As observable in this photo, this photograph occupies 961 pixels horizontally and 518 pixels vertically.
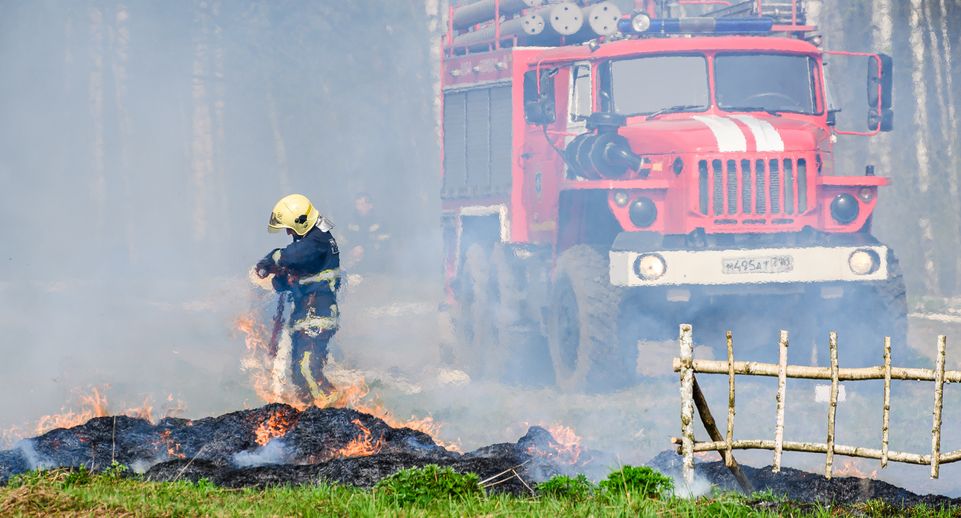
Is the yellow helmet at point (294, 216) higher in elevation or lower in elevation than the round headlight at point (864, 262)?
higher

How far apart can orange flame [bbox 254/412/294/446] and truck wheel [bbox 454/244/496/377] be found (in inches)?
222

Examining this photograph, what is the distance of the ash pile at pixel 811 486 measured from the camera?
785cm

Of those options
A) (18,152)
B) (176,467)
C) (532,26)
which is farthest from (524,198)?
(18,152)

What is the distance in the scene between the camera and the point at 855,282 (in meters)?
12.9

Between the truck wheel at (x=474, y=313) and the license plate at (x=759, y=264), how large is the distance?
12.9ft

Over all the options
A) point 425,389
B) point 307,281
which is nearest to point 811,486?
point 307,281

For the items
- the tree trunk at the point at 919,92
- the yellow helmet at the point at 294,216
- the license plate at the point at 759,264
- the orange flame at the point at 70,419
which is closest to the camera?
the yellow helmet at the point at 294,216

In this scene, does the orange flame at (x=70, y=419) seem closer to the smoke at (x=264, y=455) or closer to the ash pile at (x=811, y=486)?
the smoke at (x=264, y=455)

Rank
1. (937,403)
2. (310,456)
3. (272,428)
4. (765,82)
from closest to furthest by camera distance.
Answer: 1. (937,403)
2. (310,456)
3. (272,428)
4. (765,82)

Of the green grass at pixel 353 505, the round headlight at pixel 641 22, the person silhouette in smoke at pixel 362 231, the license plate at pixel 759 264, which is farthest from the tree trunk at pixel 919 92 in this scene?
the green grass at pixel 353 505

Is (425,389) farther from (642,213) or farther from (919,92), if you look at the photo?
(919,92)

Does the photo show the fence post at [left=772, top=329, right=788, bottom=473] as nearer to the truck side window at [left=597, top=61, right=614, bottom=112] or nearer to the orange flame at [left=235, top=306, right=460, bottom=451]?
the orange flame at [left=235, top=306, right=460, bottom=451]

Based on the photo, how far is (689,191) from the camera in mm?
12859

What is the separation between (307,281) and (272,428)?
4.42 feet
